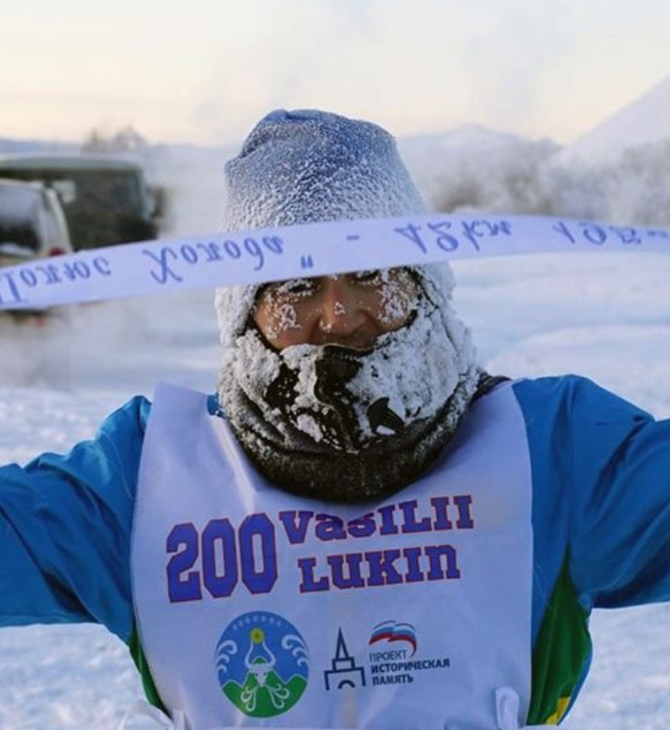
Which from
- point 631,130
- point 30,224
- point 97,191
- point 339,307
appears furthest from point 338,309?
point 631,130

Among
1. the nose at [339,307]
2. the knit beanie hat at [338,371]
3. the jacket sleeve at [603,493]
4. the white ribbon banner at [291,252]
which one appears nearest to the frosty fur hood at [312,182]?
the knit beanie hat at [338,371]

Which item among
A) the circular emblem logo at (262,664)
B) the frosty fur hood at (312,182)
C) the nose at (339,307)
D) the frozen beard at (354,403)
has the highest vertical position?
the frosty fur hood at (312,182)

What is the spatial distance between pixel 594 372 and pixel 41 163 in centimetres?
629

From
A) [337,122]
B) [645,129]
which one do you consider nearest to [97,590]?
[337,122]

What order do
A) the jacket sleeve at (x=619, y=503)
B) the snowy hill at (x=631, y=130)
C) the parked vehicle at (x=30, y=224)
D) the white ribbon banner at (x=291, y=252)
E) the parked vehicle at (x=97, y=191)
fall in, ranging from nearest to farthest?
the white ribbon banner at (x=291, y=252) → the jacket sleeve at (x=619, y=503) → the parked vehicle at (x=30, y=224) → the parked vehicle at (x=97, y=191) → the snowy hill at (x=631, y=130)

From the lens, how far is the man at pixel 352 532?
1909 mm

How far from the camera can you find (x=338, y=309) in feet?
6.24

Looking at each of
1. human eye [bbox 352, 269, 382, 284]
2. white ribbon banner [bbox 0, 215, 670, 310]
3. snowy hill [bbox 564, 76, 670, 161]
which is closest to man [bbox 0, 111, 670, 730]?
human eye [bbox 352, 269, 382, 284]

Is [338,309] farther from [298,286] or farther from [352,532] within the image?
[352,532]

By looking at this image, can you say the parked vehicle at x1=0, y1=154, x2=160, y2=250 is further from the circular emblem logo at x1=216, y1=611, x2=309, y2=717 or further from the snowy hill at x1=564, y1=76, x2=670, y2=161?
the circular emblem logo at x1=216, y1=611, x2=309, y2=717

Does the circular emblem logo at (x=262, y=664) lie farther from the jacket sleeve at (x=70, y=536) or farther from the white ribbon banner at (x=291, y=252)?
the white ribbon banner at (x=291, y=252)

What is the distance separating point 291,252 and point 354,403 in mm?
365

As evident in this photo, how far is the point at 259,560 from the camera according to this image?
195cm

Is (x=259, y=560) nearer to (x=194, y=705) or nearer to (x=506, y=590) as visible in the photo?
(x=194, y=705)
